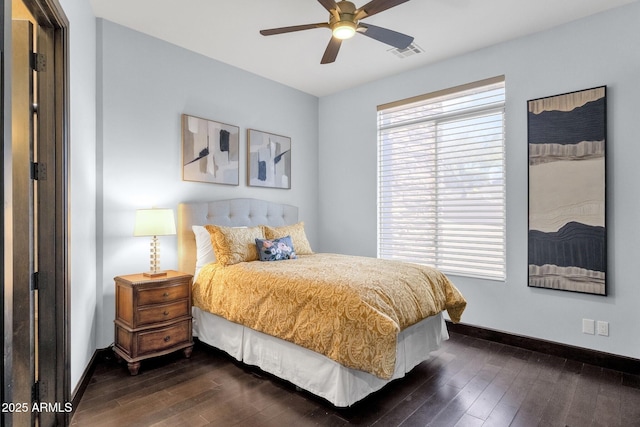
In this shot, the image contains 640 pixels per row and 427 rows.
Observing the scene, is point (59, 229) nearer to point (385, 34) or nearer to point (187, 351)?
point (187, 351)

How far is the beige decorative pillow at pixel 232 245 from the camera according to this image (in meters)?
Answer: 3.16

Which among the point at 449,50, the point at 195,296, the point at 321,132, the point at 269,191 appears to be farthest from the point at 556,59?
the point at 195,296

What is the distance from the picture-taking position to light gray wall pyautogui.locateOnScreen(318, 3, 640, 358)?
2791mm

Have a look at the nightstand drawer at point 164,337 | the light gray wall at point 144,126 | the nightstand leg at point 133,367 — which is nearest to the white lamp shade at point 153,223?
the light gray wall at point 144,126

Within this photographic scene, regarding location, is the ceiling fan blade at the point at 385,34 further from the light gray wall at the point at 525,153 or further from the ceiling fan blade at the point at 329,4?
the light gray wall at the point at 525,153

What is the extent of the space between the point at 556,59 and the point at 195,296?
3.96 meters

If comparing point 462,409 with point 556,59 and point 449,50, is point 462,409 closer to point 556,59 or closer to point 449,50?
point 556,59

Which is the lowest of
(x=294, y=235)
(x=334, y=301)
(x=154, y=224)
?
(x=334, y=301)

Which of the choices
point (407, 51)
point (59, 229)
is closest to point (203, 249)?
point (59, 229)

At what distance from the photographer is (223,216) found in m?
3.80

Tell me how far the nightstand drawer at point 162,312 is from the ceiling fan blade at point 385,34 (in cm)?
262

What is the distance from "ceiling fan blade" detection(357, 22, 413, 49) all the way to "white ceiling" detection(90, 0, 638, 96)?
40cm

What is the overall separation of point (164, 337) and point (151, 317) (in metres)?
0.21

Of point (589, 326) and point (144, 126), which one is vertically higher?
point (144, 126)
